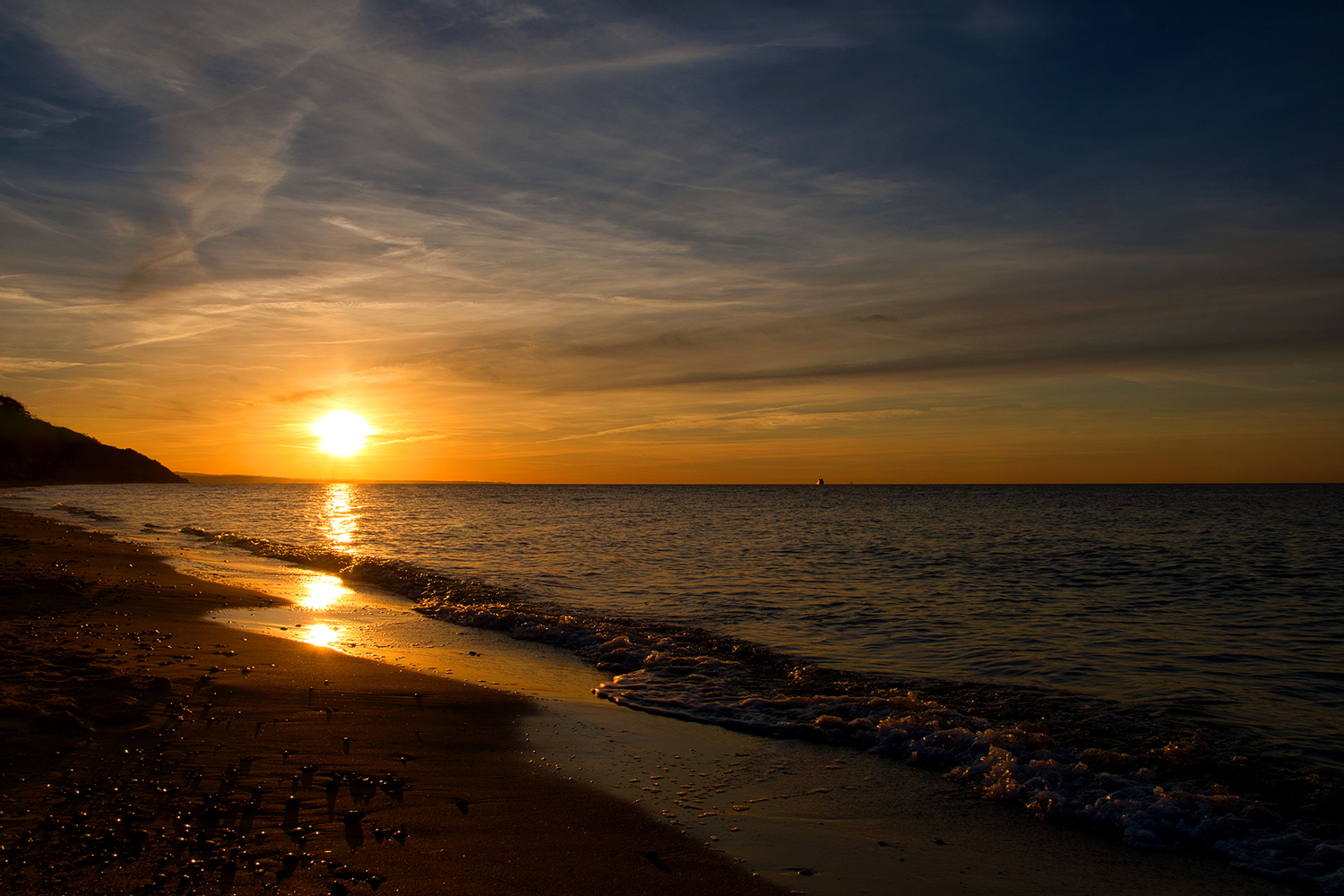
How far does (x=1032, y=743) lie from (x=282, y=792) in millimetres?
7830

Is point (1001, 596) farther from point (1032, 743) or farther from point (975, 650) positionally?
point (1032, 743)

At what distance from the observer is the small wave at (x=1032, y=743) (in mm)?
6445

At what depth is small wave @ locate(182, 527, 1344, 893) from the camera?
21.1 ft

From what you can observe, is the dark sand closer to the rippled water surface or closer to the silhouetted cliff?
the rippled water surface

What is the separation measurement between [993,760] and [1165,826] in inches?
64.0

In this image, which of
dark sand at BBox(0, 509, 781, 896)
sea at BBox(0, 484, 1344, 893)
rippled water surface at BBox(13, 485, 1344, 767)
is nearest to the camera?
dark sand at BBox(0, 509, 781, 896)

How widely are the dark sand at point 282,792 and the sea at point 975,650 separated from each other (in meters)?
1.27

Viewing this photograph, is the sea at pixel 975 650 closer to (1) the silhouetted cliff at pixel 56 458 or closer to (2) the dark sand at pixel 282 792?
(2) the dark sand at pixel 282 792

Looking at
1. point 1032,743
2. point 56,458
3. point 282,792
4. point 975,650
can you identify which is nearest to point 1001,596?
point 975,650

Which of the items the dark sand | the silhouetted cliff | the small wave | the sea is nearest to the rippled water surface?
the sea

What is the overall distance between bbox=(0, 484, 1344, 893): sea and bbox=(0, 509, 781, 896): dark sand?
4.16ft

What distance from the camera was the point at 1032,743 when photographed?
27.3 feet

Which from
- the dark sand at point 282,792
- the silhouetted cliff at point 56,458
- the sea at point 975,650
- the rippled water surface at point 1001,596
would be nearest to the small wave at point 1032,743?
the sea at point 975,650

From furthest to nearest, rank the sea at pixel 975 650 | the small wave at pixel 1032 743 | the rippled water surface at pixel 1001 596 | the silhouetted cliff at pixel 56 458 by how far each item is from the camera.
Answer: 1. the silhouetted cliff at pixel 56 458
2. the rippled water surface at pixel 1001 596
3. the sea at pixel 975 650
4. the small wave at pixel 1032 743
